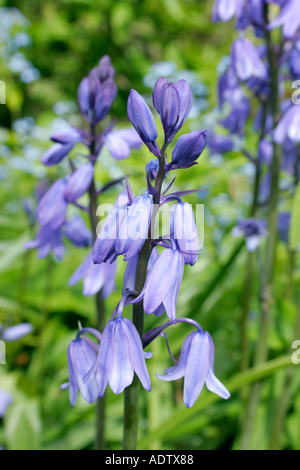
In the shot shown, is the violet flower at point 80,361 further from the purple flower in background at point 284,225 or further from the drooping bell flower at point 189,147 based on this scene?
the purple flower in background at point 284,225

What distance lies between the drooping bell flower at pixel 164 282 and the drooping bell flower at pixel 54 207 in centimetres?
50

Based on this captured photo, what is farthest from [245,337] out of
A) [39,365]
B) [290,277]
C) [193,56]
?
[193,56]

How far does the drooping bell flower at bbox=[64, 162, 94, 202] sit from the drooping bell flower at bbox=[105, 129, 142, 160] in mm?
92

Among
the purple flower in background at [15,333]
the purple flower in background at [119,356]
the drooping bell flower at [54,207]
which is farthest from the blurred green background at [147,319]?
the purple flower in background at [119,356]

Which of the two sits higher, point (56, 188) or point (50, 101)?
point (50, 101)

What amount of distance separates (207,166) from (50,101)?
4764 millimetres

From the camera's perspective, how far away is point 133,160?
2.46 m

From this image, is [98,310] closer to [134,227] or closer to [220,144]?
[134,227]

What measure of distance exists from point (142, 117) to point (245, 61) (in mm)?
1076

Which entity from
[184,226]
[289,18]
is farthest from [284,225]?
[184,226]

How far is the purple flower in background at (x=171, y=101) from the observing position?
0.82 metres

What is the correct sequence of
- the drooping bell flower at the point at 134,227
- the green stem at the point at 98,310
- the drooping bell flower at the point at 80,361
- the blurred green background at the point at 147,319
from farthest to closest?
the blurred green background at the point at 147,319
the green stem at the point at 98,310
the drooping bell flower at the point at 80,361
the drooping bell flower at the point at 134,227

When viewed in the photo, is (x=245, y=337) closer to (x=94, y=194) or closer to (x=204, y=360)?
(x=94, y=194)

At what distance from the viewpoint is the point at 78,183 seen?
122 centimetres
